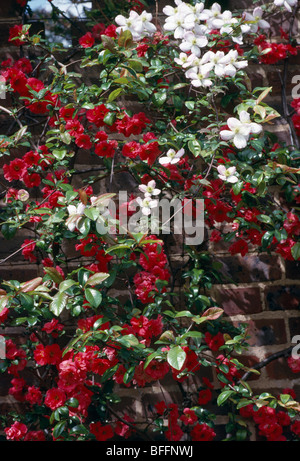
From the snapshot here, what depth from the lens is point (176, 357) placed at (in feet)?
3.48

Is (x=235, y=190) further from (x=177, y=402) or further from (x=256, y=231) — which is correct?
(x=177, y=402)

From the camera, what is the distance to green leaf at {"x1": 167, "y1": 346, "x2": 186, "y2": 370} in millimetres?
1045

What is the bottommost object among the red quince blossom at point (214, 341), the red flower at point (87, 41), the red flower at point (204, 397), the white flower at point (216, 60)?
the red flower at point (204, 397)

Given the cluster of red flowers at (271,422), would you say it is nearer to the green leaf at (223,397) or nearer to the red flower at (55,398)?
the green leaf at (223,397)

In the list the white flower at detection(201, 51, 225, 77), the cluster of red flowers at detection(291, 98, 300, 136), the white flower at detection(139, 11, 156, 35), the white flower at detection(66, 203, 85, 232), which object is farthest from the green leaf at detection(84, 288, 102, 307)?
the cluster of red flowers at detection(291, 98, 300, 136)

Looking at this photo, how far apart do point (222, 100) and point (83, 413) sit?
2.95ft

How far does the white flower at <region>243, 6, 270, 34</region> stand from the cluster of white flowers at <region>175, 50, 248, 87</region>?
6.9 inches

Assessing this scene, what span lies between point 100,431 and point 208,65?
3.04 ft

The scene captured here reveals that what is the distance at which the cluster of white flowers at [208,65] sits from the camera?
1.29 m

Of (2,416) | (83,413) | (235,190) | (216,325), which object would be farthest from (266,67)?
(2,416)

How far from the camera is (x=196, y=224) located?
1.43 m

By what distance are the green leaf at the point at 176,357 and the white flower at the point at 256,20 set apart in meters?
0.90

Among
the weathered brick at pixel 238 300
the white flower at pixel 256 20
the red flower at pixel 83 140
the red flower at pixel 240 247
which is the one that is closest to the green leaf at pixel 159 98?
the red flower at pixel 83 140

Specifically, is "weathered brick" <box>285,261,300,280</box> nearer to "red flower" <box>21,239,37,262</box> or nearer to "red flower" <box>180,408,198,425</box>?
"red flower" <box>180,408,198,425</box>
